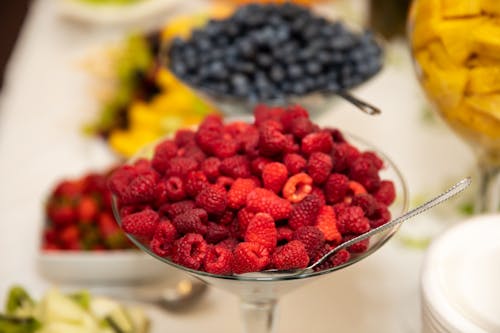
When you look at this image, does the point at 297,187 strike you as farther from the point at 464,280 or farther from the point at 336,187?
the point at 464,280

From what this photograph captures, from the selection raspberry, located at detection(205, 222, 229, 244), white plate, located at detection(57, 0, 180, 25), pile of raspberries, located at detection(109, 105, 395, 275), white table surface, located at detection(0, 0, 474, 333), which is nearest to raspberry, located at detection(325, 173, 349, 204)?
pile of raspberries, located at detection(109, 105, 395, 275)

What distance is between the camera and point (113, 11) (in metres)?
1.38

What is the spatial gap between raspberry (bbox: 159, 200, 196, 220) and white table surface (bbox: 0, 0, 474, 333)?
Answer: 240 mm

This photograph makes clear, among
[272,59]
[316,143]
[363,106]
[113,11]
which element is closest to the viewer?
[316,143]

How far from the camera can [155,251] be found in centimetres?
53

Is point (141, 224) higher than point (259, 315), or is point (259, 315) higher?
point (141, 224)

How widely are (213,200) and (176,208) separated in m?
0.04

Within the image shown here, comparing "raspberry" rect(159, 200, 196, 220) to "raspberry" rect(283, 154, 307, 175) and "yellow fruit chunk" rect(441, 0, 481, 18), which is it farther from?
"yellow fruit chunk" rect(441, 0, 481, 18)

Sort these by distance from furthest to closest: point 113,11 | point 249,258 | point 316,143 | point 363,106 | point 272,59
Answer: point 113,11 < point 272,59 < point 363,106 < point 316,143 < point 249,258

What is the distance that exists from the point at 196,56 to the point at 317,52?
0.63 feet

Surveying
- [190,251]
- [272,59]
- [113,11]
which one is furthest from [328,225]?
[113,11]

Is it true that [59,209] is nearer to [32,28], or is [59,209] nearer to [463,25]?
[463,25]

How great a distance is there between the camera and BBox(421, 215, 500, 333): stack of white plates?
53 centimetres

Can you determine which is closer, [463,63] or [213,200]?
[213,200]
